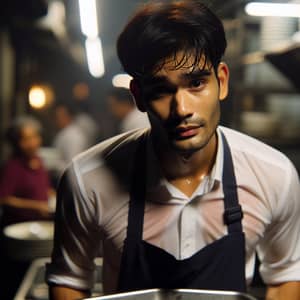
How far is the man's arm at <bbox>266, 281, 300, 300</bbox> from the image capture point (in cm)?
118

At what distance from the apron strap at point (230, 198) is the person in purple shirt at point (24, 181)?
24.9 inches

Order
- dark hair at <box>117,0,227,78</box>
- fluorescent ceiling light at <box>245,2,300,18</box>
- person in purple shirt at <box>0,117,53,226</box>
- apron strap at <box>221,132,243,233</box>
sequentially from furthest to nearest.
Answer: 1. person in purple shirt at <box>0,117,53,226</box>
2. fluorescent ceiling light at <box>245,2,300,18</box>
3. apron strap at <box>221,132,243,233</box>
4. dark hair at <box>117,0,227,78</box>

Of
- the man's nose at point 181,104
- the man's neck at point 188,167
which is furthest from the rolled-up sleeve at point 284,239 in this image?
the man's nose at point 181,104

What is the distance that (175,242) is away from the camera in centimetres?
112

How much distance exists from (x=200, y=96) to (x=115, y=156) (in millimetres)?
249

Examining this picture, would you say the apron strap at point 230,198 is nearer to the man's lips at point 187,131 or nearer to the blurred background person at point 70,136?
the man's lips at point 187,131

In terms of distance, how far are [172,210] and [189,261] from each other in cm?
12

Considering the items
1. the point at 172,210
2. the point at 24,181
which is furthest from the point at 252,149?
the point at 24,181

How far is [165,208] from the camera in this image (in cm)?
113

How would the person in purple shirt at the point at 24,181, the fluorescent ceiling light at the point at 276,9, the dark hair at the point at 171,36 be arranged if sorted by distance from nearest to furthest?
the dark hair at the point at 171,36 → the fluorescent ceiling light at the point at 276,9 → the person in purple shirt at the point at 24,181

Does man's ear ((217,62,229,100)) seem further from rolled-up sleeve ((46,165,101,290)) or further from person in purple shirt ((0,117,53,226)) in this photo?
person in purple shirt ((0,117,53,226))

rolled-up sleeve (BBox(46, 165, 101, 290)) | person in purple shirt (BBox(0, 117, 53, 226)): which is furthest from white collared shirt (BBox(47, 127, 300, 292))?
person in purple shirt (BBox(0, 117, 53, 226))

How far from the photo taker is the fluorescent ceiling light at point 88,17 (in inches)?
48.0

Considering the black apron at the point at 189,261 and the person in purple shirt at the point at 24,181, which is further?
the person in purple shirt at the point at 24,181
